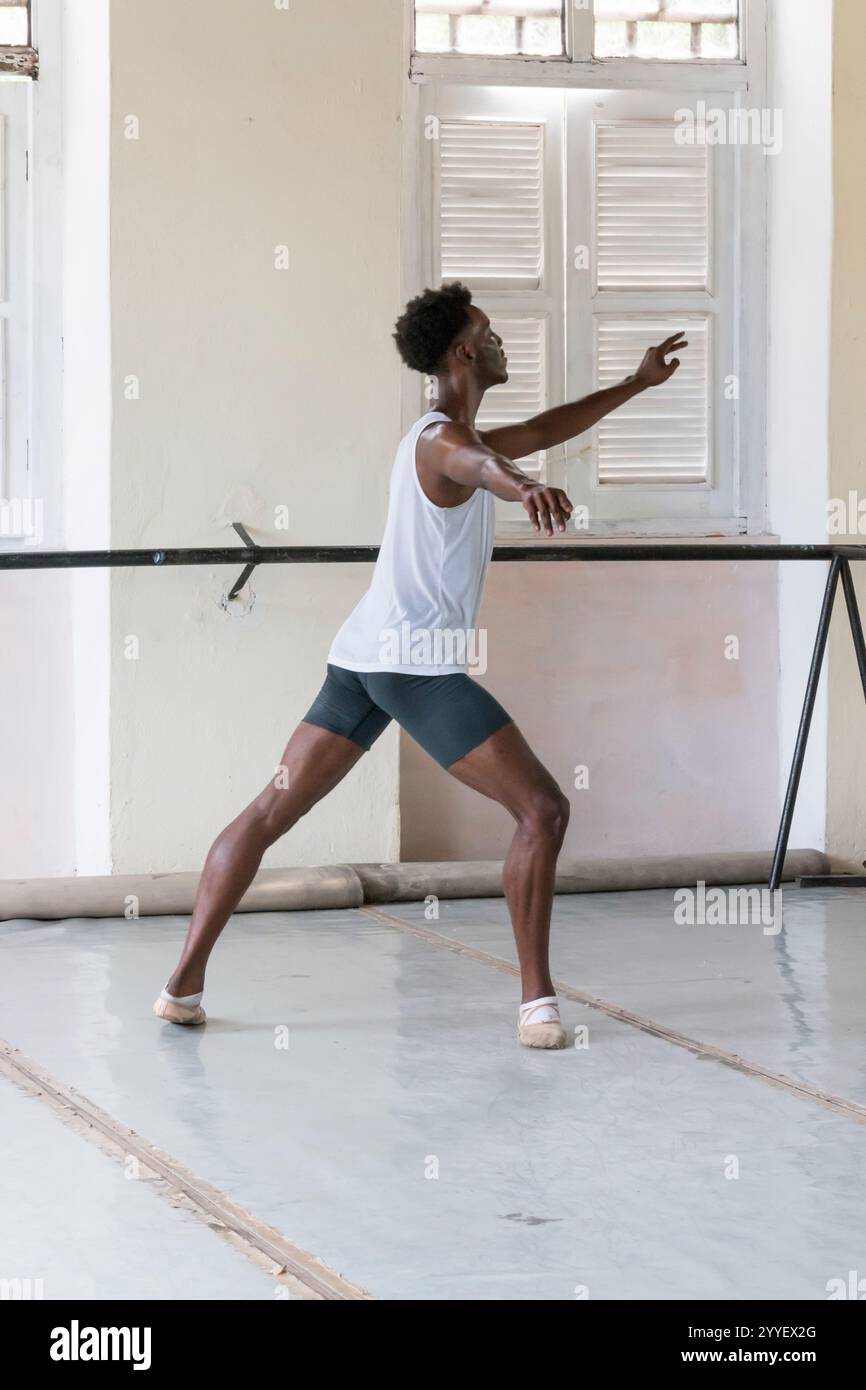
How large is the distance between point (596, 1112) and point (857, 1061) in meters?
0.71

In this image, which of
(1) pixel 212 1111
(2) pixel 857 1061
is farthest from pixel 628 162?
(1) pixel 212 1111

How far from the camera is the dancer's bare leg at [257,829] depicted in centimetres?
417

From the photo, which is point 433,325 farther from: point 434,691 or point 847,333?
point 847,333

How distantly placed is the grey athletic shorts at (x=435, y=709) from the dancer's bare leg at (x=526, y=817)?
0.03 metres

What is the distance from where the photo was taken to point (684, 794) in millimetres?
6551

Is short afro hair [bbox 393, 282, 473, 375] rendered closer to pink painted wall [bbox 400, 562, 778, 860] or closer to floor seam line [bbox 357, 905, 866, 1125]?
floor seam line [bbox 357, 905, 866, 1125]

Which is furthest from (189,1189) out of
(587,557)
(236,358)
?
(236,358)

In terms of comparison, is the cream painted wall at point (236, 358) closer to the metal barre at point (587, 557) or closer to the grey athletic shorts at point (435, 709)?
the metal barre at point (587, 557)

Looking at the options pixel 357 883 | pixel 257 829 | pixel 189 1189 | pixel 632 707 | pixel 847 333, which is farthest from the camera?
pixel 632 707

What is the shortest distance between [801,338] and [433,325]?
268cm

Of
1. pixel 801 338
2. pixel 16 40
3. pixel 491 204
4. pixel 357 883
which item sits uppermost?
pixel 16 40

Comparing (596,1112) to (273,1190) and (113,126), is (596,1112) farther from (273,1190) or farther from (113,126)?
(113,126)

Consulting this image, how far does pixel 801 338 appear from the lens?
6426 mm

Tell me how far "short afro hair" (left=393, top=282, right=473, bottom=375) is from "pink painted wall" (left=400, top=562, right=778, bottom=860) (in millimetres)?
2205
